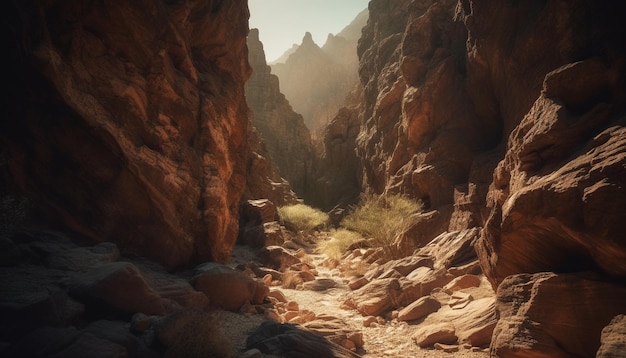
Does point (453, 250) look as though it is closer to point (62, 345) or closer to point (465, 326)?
point (465, 326)

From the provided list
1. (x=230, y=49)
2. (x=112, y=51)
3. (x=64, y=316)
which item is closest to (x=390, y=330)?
(x=64, y=316)

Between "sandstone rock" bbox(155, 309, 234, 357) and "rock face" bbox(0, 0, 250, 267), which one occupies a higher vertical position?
"rock face" bbox(0, 0, 250, 267)

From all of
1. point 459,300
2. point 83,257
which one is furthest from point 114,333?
point 459,300

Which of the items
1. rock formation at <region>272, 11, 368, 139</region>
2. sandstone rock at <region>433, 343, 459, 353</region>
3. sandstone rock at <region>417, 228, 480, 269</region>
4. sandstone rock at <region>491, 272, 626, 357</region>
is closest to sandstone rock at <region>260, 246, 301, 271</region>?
sandstone rock at <region>417, 228, 480, 269</region>

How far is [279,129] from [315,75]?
168 ft

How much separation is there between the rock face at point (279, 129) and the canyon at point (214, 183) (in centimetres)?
4035

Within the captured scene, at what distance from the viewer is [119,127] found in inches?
381

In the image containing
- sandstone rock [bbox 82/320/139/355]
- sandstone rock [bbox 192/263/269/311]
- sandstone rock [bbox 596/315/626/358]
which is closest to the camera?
sandstone rock [bbox 596/315/626/358]

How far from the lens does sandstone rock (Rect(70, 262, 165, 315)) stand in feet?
19.7

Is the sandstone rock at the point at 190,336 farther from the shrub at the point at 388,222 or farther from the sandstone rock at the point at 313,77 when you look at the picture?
the sandstone rock at the point at 313,77

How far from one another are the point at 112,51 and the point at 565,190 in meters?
12.9

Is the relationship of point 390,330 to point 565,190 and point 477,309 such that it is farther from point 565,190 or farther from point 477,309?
point 565,190

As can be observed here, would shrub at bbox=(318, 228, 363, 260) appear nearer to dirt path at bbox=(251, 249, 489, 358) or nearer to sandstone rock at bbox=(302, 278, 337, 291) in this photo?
sandstone rock at bbox=(302, 278, 337, 291)

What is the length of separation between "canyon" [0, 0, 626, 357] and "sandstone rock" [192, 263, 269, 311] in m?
0.06
